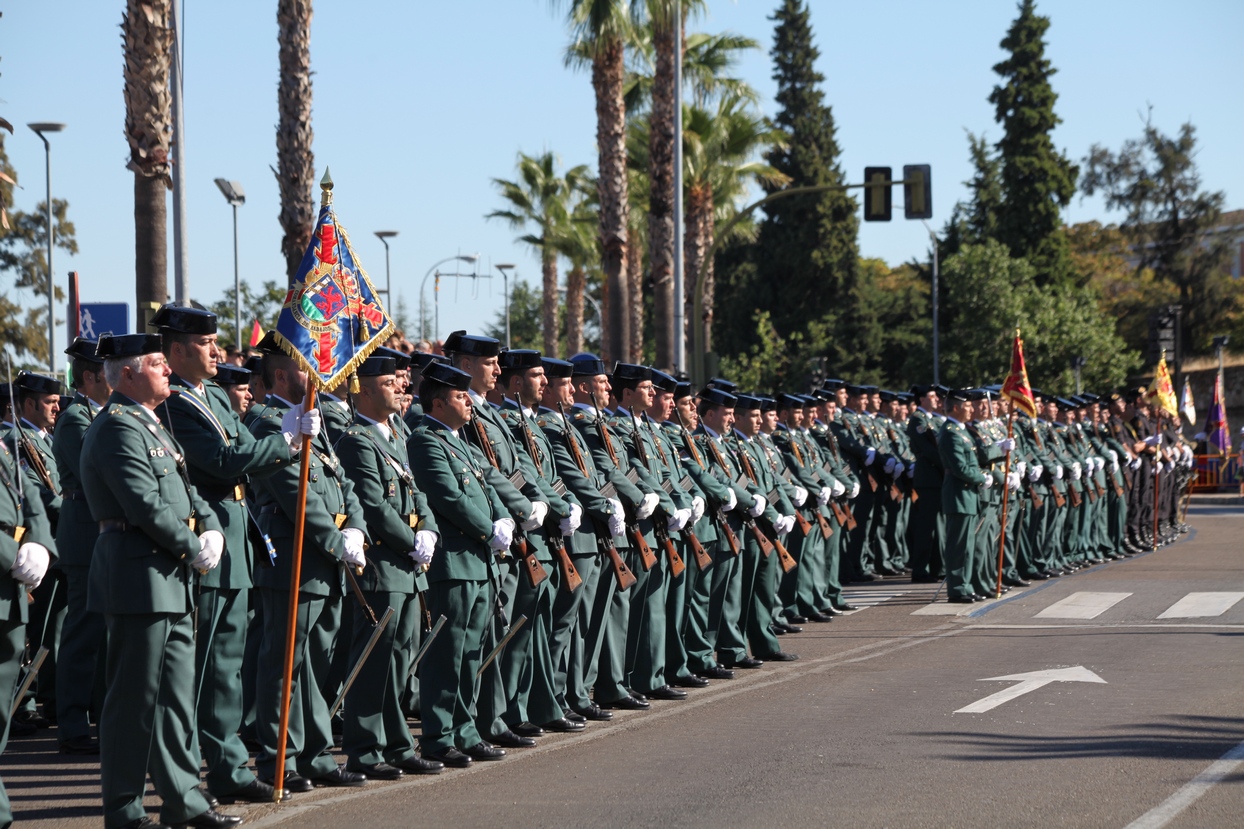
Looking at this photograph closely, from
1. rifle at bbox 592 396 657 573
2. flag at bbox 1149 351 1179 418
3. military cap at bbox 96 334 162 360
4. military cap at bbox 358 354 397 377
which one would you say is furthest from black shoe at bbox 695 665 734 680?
flag at bbox 1149 351 1179 418

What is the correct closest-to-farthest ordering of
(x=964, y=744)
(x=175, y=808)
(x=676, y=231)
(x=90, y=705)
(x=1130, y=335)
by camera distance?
1. (x=175, y=808)
2. (x=964, y=744)
3. (x=90, y=705)
4. (x=676, y=231)
5. (x=1130, y=335)

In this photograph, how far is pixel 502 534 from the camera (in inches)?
321

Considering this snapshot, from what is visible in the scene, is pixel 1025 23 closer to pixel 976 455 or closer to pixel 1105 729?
pixel 976 455

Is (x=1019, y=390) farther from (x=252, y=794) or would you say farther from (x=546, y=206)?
(x=546, y=206)

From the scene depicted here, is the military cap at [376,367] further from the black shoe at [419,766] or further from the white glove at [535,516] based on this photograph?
the black shoe at [419,766]

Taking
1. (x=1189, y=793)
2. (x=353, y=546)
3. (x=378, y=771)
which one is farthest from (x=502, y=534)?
(x=1189, y=793)

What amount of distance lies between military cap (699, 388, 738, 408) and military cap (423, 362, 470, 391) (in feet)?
13.0

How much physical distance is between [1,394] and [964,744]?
22.7ft

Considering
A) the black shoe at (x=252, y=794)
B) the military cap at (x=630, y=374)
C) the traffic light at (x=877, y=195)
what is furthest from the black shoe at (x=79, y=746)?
the traffic light at (x=877, y=195)

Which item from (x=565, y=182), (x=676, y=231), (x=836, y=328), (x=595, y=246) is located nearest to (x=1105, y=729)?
(x=676, y=231)

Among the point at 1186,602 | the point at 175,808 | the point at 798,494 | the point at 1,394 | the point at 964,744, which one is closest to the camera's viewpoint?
the point at 175,808

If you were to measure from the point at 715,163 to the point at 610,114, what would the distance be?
10.8 metres

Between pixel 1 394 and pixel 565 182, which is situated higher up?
pixel 565 182

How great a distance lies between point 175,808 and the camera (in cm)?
644
